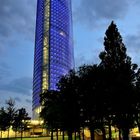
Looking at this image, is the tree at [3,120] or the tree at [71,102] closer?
the tree at [71,102]

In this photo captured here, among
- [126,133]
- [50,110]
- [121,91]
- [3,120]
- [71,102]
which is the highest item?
[121,91]

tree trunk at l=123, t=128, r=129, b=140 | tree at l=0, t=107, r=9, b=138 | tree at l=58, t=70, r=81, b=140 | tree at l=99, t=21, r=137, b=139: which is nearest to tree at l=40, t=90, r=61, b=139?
tree at l=58, t=70, r=81, b=140

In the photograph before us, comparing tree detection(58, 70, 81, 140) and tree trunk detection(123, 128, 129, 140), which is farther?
tree detection(58, 70, 81, 140)

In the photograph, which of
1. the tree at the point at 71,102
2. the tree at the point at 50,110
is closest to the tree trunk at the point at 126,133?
the tree at the point at 71,102

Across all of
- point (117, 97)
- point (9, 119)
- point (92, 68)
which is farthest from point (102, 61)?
point (9, 119)

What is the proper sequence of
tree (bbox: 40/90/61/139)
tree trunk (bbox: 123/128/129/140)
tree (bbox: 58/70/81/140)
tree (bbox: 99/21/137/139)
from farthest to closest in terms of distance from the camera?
tree (bbox: 40/90/61/139) → tree (bbox: 58/70/81/140) → tree trunk (bbox: 123/128/129/140) → tree (bbox: 99/21/137/139)

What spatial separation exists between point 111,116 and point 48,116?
59.7ft

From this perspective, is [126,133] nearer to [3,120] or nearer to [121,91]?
[121,91]

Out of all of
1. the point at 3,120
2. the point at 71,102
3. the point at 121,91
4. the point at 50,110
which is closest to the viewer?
the point at 121,91

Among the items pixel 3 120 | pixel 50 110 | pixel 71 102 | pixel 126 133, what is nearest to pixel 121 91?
pixel 126 133

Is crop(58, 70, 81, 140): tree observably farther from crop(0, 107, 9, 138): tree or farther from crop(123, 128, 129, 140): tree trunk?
crop(0, 107, 9, 138): tree

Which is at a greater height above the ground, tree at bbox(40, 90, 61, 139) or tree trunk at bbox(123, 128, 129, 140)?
tree at bbox(40, 90, 61, 139)

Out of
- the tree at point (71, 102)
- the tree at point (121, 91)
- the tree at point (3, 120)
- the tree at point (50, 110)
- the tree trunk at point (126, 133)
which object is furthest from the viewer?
the tree at point (3, 120)

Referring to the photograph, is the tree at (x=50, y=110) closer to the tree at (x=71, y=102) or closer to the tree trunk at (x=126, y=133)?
the tree at (x=71, y=102)
